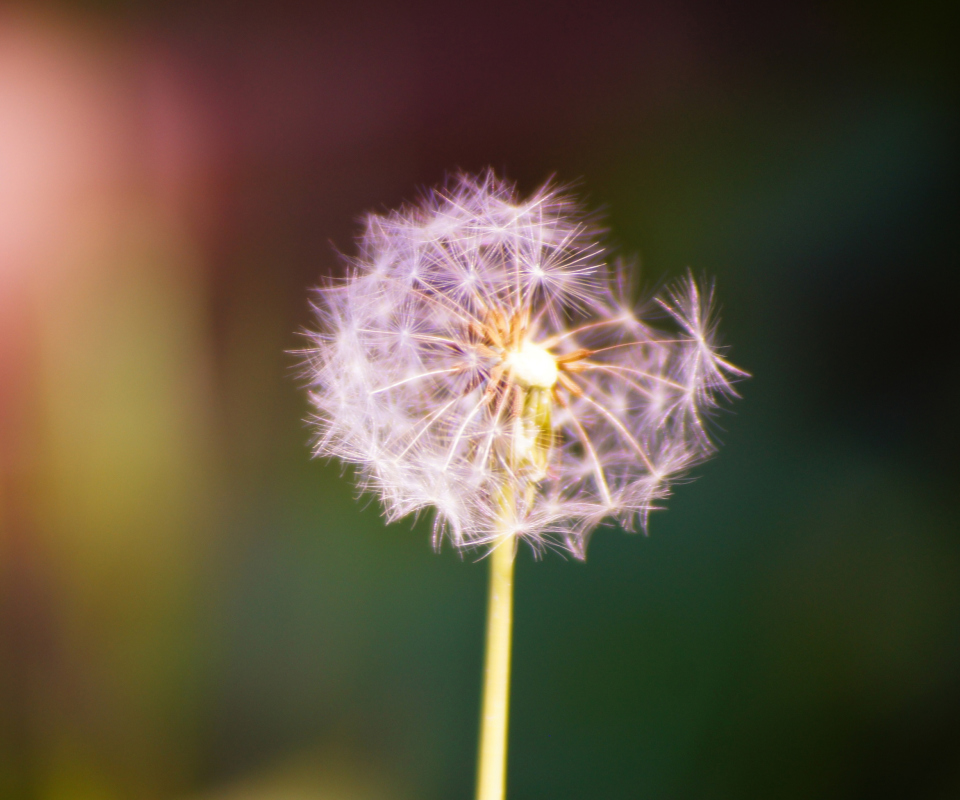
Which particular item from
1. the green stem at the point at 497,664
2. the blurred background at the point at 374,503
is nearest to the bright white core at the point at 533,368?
the green stem at the point at 497,664

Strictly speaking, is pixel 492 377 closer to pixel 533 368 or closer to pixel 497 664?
pixel 533 368

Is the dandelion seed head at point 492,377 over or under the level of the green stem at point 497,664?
over

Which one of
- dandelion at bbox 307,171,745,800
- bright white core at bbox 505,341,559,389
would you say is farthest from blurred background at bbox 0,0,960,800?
bright white core at bbox 505,341,559,389

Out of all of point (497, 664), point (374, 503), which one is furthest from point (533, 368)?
point (374, 503)

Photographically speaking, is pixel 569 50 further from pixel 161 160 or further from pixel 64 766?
pixel 64 766

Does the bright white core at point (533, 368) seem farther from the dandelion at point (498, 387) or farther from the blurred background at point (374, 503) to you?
the blurred background at point (374, 503)

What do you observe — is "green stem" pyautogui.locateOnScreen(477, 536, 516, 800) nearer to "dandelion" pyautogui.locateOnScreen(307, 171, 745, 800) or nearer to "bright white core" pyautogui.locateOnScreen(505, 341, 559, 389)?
"dandelion" pyautogui.locateOnScreen(307, 171, 745, 800)
